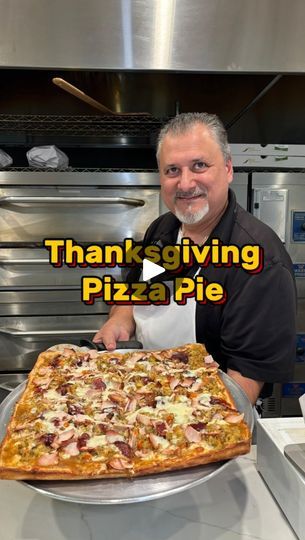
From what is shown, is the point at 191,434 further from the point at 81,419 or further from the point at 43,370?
the point at 43,370

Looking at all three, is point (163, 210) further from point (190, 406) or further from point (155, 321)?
point (190, 406)

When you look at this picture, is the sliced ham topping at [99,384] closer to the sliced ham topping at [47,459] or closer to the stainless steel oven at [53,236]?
the sliced ham topping at [47,459]

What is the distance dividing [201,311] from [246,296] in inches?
6.2

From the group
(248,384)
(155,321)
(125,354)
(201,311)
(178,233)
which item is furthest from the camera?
(178,233)

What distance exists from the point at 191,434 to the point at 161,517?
0.16 metres

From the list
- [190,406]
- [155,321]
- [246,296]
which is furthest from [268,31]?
[190,406]

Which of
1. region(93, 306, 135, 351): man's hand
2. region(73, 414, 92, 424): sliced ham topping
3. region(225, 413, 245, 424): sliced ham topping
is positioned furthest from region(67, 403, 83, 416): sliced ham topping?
region(93, 306, 135, 351): man's hand

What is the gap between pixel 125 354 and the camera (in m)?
0.90

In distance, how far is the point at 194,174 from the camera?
1.15 m

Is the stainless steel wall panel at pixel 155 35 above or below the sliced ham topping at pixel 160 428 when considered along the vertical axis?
above

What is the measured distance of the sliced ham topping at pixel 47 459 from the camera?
550mm

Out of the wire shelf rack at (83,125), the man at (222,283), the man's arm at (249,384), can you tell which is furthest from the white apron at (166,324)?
the wire shelf rack at (83,125)

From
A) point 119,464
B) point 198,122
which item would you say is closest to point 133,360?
point 119,464

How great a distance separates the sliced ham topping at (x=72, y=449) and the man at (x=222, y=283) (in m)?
0.46
